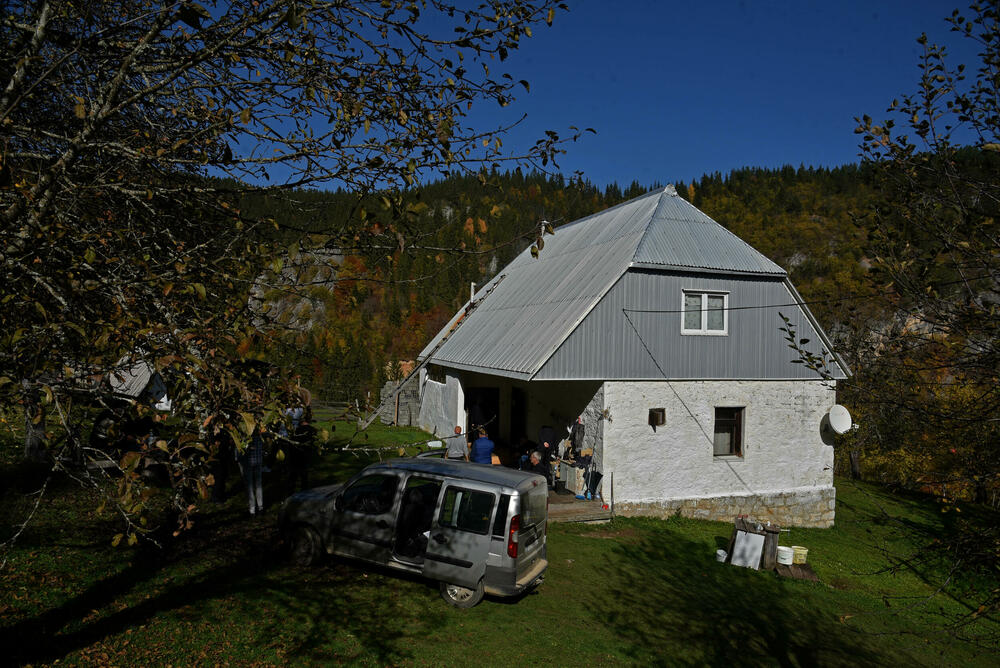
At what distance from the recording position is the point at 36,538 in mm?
8406

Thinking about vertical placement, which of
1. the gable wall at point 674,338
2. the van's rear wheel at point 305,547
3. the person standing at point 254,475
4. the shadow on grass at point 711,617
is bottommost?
the shadow on grass at point 711,617

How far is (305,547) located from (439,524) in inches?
86.8

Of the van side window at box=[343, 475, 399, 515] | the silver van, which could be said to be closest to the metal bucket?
the silver van

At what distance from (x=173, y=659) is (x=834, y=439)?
16516 mm

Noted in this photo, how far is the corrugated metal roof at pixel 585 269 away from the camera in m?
14.9

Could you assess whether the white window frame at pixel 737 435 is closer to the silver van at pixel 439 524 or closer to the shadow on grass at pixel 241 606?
the silver van at pixel 439 524

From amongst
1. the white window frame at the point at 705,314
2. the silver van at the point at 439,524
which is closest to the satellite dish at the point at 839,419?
the white window frame at the point at 705,314

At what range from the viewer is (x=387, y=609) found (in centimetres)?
757

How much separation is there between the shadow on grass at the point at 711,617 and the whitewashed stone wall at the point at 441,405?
326 inches

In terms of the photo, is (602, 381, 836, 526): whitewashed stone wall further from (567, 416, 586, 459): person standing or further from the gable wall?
(567, 416, 586, 459): person standing

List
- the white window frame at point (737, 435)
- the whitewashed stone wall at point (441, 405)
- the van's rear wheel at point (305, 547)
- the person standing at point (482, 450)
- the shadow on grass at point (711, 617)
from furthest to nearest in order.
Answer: the whitewashed stone wall at point (441, 405), the white window frame at point (737, 435), the person standing at point (482, 450), the van's rear wheel at point (305, 547), the shadow on grass at point (711, 617)

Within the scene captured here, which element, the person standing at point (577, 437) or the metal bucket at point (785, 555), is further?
the person standing at point (577, 437)

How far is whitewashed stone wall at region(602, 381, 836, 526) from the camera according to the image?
14.5m

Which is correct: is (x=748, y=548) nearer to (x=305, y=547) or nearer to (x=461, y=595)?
(x=461, y=595)
